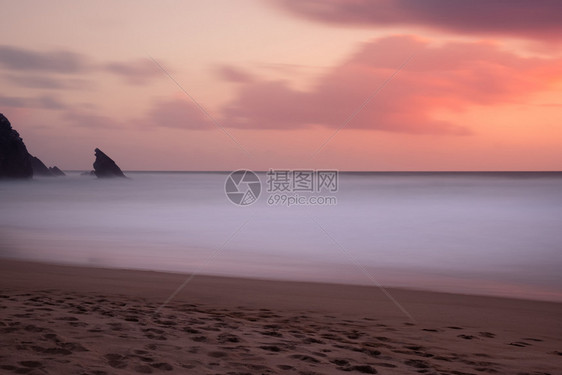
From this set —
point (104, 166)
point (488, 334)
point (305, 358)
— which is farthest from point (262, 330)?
point (104, 166)

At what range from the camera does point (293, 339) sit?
14.6ft

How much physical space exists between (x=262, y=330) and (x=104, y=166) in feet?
276

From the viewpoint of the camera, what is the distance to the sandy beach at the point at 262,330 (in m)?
3.59

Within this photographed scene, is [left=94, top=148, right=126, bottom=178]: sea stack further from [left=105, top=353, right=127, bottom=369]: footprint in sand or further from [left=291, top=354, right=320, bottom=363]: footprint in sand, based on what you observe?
[left=291, top=354, right=320, bottom=363]: footprint in sand

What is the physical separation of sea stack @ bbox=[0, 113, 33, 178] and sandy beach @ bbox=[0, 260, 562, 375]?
63142mm

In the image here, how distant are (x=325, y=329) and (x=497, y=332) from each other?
1.85m

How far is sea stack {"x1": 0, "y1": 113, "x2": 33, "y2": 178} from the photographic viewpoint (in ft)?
206

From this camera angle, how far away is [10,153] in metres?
63.9

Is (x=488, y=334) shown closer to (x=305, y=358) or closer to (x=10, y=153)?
(x=305, y=358)

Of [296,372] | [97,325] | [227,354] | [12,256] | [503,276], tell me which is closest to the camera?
[296,372]

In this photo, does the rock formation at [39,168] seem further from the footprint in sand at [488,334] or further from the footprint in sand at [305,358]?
the footprint in sand at [305,358]

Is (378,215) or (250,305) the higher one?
(378,215)

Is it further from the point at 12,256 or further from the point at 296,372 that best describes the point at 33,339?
the point at 12,256

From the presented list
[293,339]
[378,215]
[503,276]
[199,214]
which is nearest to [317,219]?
[378,215]
